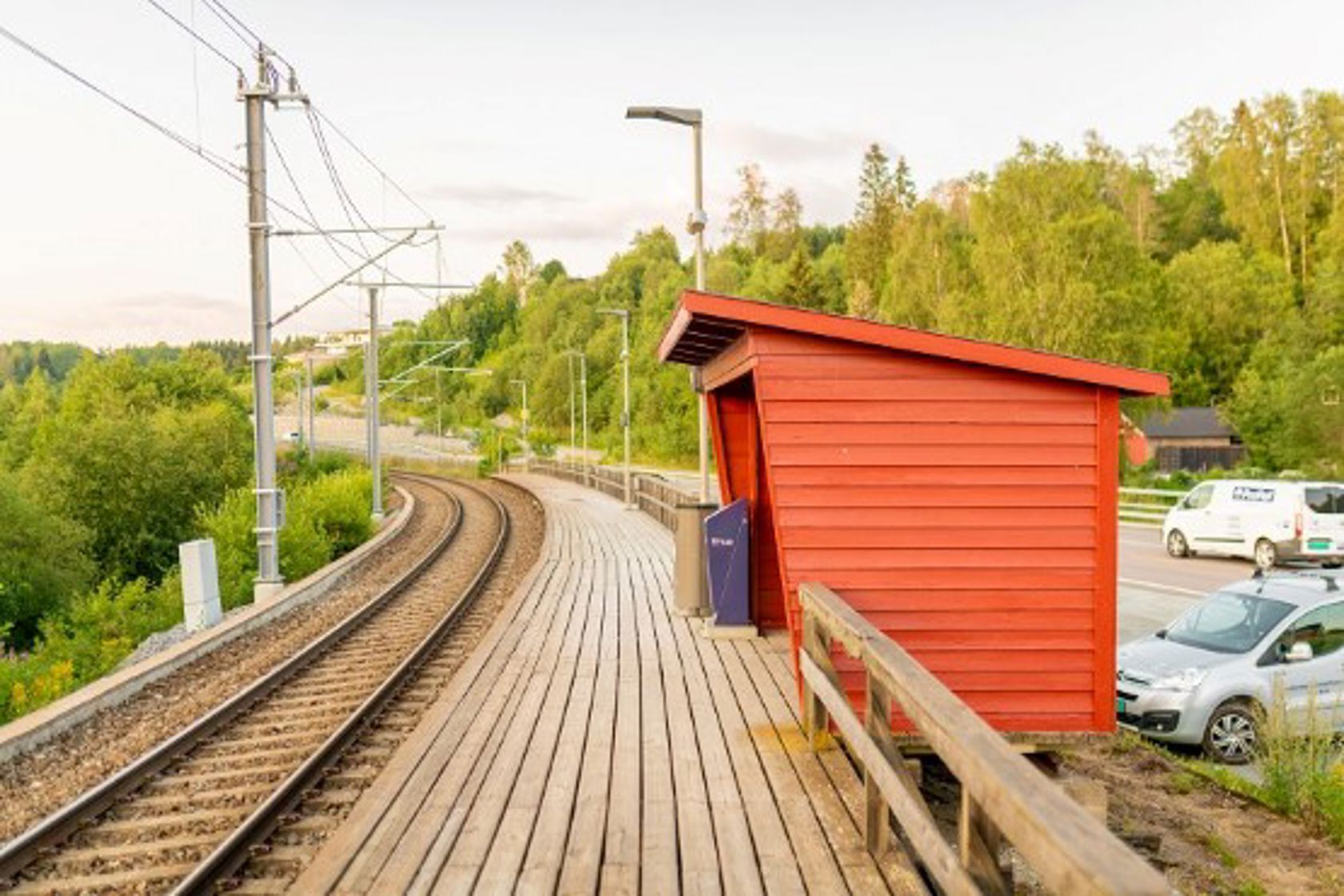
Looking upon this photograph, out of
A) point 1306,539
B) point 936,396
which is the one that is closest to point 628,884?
point 936,396

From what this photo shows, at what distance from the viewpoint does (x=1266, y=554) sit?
21438 mm

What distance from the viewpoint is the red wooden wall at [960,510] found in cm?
682

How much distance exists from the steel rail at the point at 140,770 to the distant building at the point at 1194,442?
169ft

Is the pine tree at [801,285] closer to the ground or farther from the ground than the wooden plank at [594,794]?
farther from the ground

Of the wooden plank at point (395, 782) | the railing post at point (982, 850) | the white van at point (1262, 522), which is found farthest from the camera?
the white van at point (1262, 522)

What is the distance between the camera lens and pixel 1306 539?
2066 centimetres

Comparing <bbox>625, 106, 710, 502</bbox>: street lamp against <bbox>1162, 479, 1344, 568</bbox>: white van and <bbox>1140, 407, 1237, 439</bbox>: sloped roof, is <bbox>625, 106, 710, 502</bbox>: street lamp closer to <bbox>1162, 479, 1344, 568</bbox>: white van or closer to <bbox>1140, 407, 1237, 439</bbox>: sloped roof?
<bbox>1162, 479, 1344, 568</bbox>: white van

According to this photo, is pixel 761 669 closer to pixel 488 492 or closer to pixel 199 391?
pixel 488 492

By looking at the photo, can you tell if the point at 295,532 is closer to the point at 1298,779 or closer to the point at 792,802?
the point at 792,802

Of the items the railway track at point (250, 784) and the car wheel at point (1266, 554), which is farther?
the car wheel at point (1266, 554)

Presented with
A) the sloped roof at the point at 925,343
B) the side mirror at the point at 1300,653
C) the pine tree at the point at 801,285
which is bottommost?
the side mirror at the point at 1300,653

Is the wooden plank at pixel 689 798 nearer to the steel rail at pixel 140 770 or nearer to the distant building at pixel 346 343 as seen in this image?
the steel rail at pixel 140 770

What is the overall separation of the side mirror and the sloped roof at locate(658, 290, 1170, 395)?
12.1 feet

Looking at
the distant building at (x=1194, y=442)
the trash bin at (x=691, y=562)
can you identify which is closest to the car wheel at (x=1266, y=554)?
the trash bin at (x=691, y=562)
